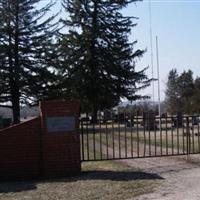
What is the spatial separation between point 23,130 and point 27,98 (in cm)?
3603

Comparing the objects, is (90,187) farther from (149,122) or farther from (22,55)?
(22,55)

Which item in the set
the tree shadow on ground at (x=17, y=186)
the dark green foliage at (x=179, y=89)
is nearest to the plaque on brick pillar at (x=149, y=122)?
the tree shadow on ground at (x=17, y=186)

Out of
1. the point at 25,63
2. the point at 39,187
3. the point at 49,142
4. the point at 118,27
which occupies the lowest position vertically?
the point at 39,187

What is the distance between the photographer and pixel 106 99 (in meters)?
54.0

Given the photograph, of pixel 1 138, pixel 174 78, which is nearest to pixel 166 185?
pixel 1 138

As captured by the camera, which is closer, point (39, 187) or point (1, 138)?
point (39, 187)

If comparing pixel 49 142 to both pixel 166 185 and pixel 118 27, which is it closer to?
pixel 166 185

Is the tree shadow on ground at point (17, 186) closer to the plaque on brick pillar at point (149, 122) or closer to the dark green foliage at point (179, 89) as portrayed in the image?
the plaque on brick pillar at point (149, 122)

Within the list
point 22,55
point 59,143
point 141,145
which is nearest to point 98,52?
point 22,55

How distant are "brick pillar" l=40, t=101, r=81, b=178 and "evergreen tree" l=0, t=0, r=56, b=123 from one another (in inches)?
1319

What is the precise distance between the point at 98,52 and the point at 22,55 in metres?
7.75

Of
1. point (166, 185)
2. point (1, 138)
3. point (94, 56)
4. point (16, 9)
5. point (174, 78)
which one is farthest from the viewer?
point (174, 78)

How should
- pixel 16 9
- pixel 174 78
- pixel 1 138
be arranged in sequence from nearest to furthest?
pixel 1 138 → pixel 16 9 → pixel 174 78

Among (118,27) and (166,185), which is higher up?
(118,27)
